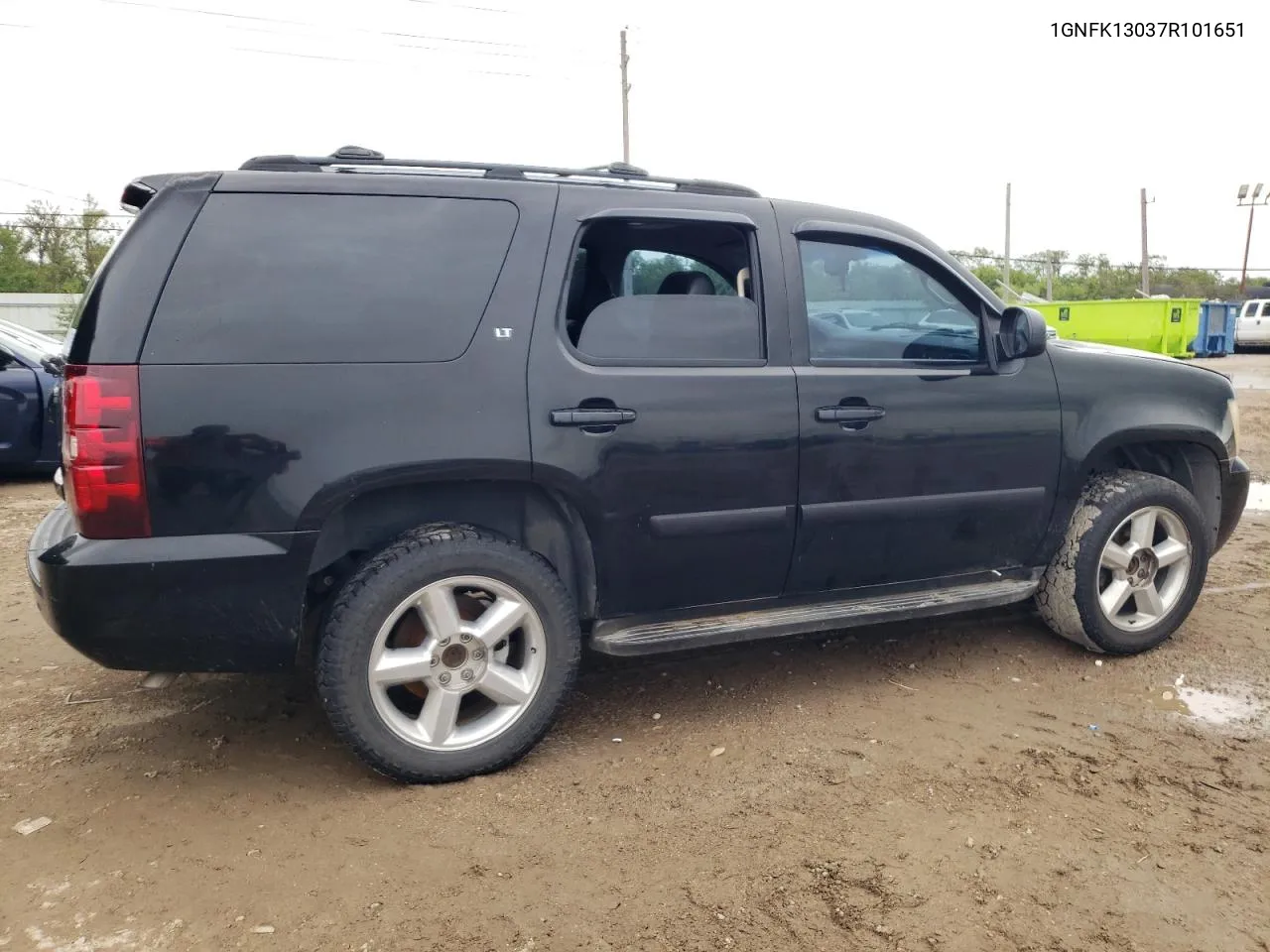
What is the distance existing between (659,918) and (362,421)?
62.4 inches

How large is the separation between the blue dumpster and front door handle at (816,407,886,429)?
87.3 ft

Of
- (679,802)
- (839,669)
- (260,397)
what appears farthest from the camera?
(839,669)

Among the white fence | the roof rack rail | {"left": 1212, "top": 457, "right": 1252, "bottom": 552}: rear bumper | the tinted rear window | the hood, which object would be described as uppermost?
the white fence

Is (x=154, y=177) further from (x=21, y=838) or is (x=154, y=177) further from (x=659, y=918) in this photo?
(x=659, y=918)

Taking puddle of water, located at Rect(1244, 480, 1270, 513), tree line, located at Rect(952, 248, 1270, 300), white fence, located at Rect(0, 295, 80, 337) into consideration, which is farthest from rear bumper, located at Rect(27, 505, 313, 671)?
tree line, located at Rect(952, 248, 1270, 300)

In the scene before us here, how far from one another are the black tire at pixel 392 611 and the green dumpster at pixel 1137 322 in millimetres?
22887

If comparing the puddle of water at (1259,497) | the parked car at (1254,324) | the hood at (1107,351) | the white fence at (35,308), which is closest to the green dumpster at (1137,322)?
the parked car at (1254,324)

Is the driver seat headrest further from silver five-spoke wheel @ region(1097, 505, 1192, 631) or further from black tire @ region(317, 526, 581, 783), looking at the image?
silver five-spoke wheel @ region(1097, 505, 1192, 631)

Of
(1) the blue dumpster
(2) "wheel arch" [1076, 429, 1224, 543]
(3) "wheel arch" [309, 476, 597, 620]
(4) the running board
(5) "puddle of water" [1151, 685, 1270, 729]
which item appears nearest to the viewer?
(3) "wheel arch" [309, 476, 597, 620]

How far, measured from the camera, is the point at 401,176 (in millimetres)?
3014

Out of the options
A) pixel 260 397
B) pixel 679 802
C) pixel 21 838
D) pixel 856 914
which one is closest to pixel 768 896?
pixel 856 914

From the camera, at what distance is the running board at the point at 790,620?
3.24 meters

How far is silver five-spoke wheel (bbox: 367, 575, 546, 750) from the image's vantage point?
2906 mm

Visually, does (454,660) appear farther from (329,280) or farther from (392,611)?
(329,280)
